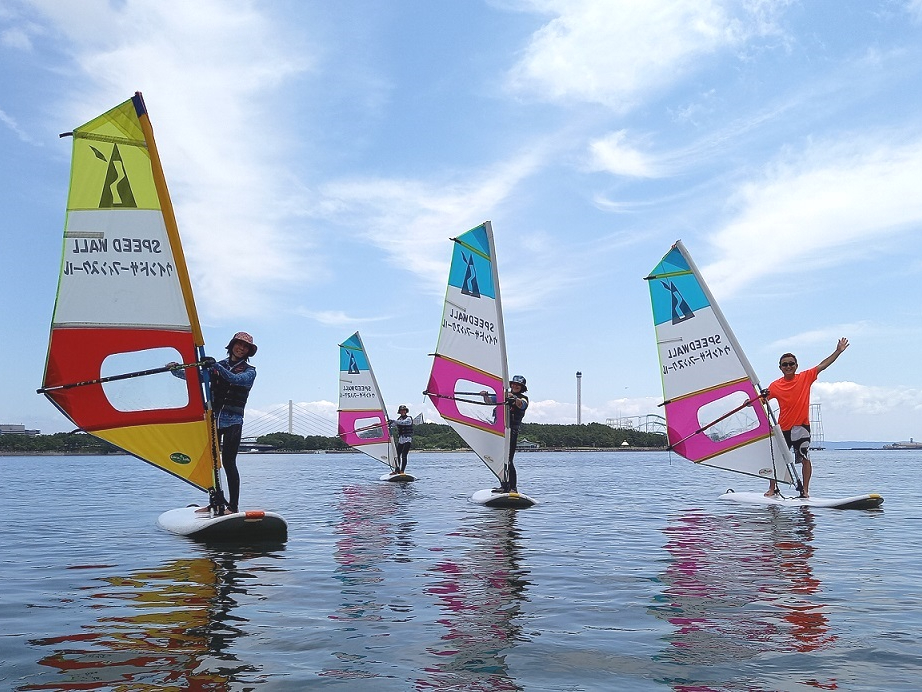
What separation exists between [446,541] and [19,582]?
16.3 ft

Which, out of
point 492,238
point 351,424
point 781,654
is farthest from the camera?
point 351,424

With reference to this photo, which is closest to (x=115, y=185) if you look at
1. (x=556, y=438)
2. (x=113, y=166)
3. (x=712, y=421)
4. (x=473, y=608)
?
(x=113, y=166)

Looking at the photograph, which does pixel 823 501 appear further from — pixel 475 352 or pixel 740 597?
pixel 740 597

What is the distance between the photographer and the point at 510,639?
5191 mm

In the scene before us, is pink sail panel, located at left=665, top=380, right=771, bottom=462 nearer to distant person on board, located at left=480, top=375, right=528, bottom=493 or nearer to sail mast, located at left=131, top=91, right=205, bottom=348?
distant person on board, located at left=480, top=375, right=528, bottom=493

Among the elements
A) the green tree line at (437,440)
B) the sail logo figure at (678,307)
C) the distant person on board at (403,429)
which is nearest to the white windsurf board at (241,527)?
the sail logo figure at (678,307)

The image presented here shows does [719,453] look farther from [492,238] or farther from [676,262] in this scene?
[492,238]

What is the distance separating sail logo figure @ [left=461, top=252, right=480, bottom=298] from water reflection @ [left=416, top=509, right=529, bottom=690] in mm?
7620

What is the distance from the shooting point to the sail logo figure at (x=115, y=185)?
995 cm

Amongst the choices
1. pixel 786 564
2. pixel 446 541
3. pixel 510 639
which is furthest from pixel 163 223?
pixel 786 564

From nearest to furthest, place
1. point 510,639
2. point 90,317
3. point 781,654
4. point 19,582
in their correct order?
1. point 781,654
2. point 510,639
3. point 19,582
4. point 90,317

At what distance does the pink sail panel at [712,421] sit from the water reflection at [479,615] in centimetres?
693

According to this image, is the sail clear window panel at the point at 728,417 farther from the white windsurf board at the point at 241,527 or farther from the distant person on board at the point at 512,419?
the white windsurf board at the point at 241,527

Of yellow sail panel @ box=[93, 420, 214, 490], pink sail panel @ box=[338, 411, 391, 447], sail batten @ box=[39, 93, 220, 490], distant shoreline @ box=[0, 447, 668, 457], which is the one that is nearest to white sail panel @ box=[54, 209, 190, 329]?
sail batten @ box=[39, 93, 220, 490]
